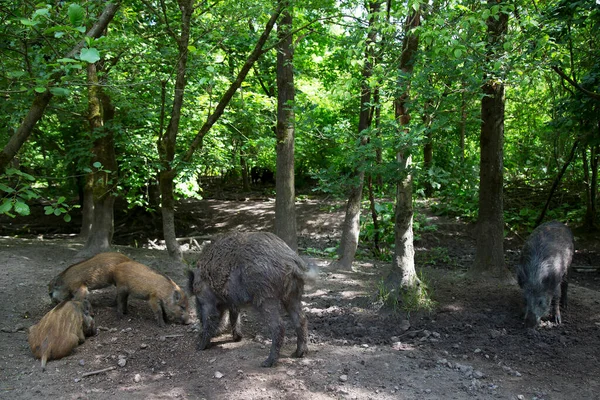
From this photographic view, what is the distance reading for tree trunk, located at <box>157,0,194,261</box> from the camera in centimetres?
663

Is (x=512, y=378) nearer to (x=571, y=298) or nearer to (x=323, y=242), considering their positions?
(x=571, y=298)

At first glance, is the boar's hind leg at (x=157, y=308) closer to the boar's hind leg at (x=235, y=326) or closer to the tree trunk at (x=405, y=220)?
the boar's hind leg at (x=235, y=326)

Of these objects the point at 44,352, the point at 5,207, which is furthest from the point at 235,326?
→ the point at 5,207

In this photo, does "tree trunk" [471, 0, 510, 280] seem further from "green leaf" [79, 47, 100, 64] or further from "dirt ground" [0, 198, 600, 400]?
"green leaf" [79, 47, 100, 64]

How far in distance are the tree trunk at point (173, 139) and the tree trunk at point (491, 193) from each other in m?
4.59

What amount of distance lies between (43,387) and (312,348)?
259 centimetres

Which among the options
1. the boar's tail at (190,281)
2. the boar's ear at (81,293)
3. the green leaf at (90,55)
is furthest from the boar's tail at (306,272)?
the green leaf at (90,55)

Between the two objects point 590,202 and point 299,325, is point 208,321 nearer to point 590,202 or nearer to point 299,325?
point 299,325

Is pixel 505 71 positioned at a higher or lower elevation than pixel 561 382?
higher

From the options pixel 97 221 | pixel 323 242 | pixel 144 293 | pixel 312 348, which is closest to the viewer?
pixel 312 348

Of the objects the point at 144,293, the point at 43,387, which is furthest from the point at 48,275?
the point at 43,387

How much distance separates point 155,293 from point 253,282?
174cm

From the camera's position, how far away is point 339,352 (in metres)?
5.03

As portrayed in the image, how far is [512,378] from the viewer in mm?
4699
